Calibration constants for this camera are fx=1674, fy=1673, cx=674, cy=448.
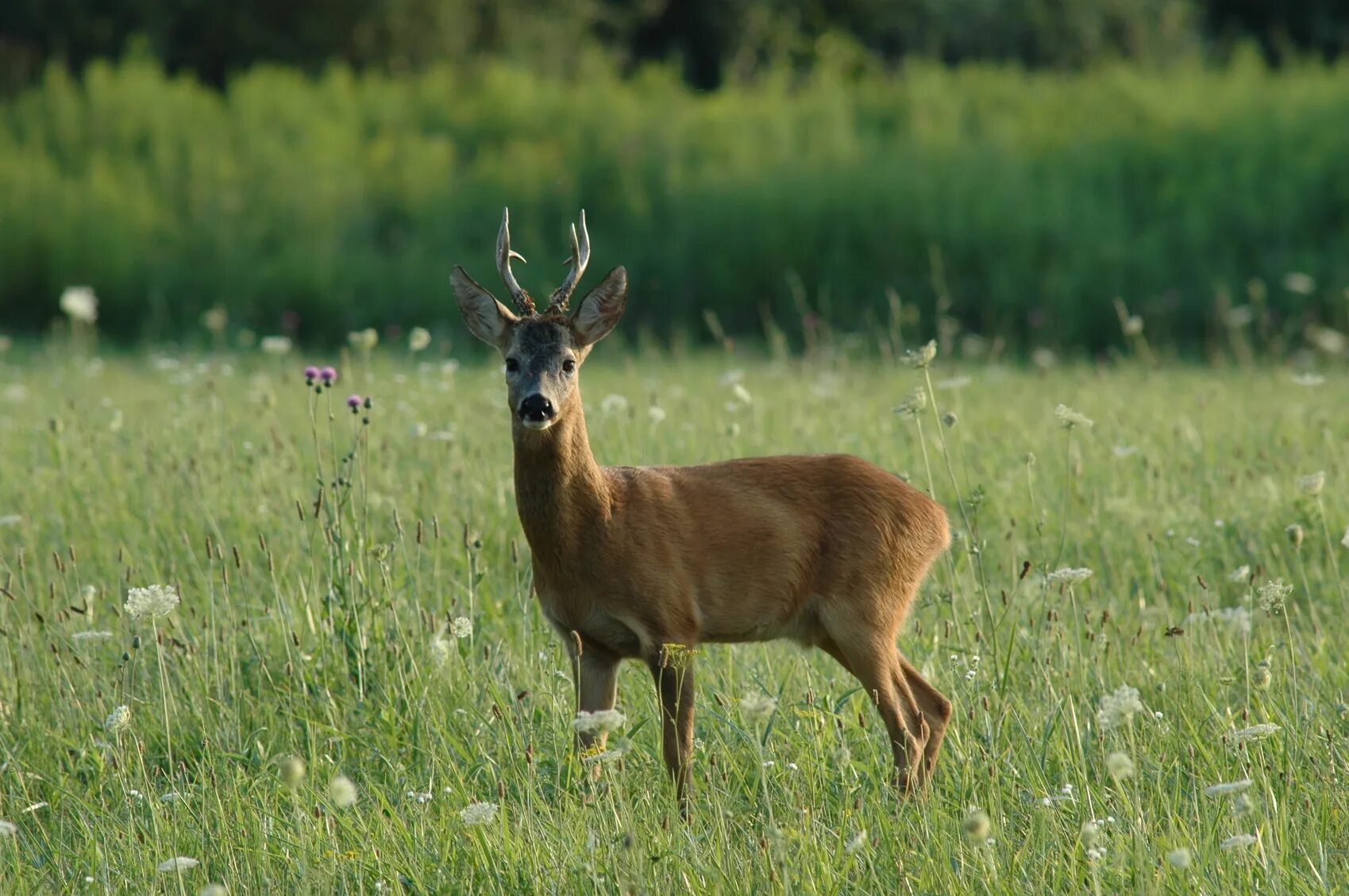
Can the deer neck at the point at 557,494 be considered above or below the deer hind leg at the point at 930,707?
above

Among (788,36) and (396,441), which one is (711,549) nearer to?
(396,441)

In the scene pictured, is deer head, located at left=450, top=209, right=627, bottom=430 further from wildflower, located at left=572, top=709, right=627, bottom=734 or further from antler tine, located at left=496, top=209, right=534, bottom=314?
wildflower, located at left=572, top=709, right=627, bottom=734

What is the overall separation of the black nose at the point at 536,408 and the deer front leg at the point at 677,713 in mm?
650

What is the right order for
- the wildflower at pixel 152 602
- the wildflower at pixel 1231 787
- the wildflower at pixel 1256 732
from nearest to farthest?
1. the wildflower at pixel 1231 787
2. the wildflower at pixel 1256 732
3. the wildflower at pixel 152 602

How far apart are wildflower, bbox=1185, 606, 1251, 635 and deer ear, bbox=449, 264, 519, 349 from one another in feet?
6.60

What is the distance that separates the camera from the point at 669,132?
58.9 ft

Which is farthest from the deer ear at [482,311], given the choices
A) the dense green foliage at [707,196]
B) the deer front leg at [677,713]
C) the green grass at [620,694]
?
the dense green foliage at [707,196]

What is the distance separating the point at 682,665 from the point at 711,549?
49 cm

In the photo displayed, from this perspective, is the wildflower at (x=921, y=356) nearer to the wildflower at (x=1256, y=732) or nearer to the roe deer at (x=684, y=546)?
the roe deer at (x=684, y=546)

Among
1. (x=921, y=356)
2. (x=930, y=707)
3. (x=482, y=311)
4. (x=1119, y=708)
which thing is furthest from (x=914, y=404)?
(x=1119, y=708)

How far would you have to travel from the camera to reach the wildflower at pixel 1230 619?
166 inches

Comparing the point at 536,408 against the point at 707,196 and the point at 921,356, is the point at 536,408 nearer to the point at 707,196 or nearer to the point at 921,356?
the point at 921,356

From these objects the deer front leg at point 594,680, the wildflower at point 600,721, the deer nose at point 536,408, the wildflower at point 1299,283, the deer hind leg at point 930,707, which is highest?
the deer nose at point 536,408

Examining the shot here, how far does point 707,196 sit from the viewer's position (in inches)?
661
